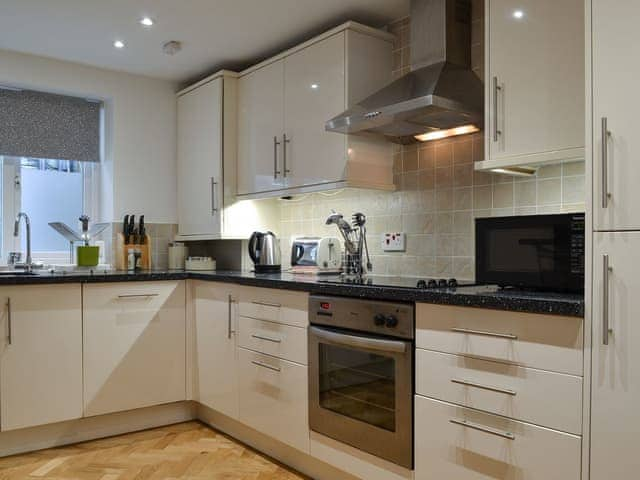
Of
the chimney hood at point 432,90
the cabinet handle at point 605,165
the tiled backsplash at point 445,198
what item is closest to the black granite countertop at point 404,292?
the cabinet handle at point 605,165

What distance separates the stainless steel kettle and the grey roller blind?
134cm

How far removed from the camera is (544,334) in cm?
165

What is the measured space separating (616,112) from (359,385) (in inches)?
52.1

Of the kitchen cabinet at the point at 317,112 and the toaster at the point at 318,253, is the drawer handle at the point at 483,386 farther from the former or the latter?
the toaster at the point at 318,253

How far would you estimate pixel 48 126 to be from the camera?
3.68 metres

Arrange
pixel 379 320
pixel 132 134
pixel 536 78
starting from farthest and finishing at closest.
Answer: pixel 132 134 < pixel 379 320 < pixel 536 78

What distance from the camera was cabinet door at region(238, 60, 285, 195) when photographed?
3240 millimetres

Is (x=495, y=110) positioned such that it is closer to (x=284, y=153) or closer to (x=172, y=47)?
(x=284, y=153)

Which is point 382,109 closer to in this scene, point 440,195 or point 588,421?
point 440,195

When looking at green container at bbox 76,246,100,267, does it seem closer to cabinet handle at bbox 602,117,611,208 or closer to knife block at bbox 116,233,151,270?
knife block at bbox 116,233,151,270

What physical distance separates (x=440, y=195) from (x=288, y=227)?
4.00 feet

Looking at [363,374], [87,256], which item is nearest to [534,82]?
[363,374]

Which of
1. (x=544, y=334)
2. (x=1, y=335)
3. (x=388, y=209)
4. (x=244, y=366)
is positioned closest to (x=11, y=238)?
(x=1, y=335)

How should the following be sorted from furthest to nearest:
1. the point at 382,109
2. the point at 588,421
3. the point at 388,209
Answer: the point at 388,209, the point at 382,109, the point at 588,421
